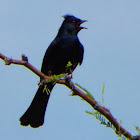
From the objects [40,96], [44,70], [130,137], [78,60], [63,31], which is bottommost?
[130,137]

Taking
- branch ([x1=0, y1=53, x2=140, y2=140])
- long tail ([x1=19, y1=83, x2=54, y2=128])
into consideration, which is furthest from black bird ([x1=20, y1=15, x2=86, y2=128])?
branch ([x1=0, y1=53, x2=140, y2=140])

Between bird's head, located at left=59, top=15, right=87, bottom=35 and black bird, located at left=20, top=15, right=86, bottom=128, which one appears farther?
bird's head, located at left=59, top=15, right=87, bottom=35

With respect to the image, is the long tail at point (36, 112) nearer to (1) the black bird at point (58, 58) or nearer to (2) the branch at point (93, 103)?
(1) the black bird at point (58, 58)

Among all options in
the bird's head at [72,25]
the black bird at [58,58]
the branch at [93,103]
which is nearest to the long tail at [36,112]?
the black bird at [58,58]

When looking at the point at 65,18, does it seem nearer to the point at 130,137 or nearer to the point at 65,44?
the point at 65,44

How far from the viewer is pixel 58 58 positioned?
464 cm

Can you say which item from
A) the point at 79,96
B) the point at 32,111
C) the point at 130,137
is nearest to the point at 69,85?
the point at 79,96

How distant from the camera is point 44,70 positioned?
4.65m

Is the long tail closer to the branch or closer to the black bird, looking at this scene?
the black bird

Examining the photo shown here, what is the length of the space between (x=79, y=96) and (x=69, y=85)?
116 millimetres

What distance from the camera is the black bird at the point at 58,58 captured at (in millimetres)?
4031

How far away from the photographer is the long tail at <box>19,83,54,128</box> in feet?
12.7

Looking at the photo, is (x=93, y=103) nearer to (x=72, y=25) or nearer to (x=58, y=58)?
(x=58, y=58)

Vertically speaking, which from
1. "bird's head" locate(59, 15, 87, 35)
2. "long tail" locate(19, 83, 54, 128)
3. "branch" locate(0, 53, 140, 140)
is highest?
"bird's head" locate(59, 15, 87, 35)
